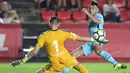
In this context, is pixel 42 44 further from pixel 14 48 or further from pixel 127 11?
pixel 127 11

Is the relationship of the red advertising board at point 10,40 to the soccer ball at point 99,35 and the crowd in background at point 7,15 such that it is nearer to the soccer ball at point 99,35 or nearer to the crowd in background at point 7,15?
the crowd in background at point 7,15

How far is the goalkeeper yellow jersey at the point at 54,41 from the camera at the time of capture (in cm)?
826

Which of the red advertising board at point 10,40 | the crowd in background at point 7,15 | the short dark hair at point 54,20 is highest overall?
the short dark hair at point 54,20

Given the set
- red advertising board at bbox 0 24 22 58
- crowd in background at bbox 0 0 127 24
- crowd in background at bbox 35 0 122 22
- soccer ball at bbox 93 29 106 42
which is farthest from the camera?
crowd in background at bbox 35 0 122 22

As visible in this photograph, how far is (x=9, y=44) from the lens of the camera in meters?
14.6

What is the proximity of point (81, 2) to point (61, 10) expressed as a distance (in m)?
1.20

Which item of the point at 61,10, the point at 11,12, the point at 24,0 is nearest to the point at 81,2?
the point at 61,10

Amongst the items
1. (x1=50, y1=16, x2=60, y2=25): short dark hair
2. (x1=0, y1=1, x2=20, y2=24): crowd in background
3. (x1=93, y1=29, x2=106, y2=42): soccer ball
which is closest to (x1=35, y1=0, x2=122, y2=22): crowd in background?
(x1=0, y1=1, x2=20, y2=24): crowd in background

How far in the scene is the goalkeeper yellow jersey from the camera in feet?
27.1

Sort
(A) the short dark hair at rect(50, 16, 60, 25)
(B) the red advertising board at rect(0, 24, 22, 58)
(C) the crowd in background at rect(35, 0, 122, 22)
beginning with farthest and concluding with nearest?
(C) the crowd in background at rect(35, 0, 122, 22) < (B) the red advertising board at rect(0, 24, 22, 58) < (A) the short dark hair at rect(50, 16, 60, 25)

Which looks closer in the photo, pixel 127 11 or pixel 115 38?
pixel 115 38

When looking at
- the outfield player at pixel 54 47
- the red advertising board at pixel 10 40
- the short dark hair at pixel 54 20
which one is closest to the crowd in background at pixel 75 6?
the red advertising board at pixel 10 40

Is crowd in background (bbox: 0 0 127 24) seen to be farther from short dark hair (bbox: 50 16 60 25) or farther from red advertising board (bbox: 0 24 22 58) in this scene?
short dark hair (bbox: 50 16 60 25)

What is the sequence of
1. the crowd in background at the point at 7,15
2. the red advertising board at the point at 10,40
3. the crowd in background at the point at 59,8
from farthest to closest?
the crowd in background at the point at 59,8
the crowd in background at the point at 7,15
the red advertising board at the point at 10,40
